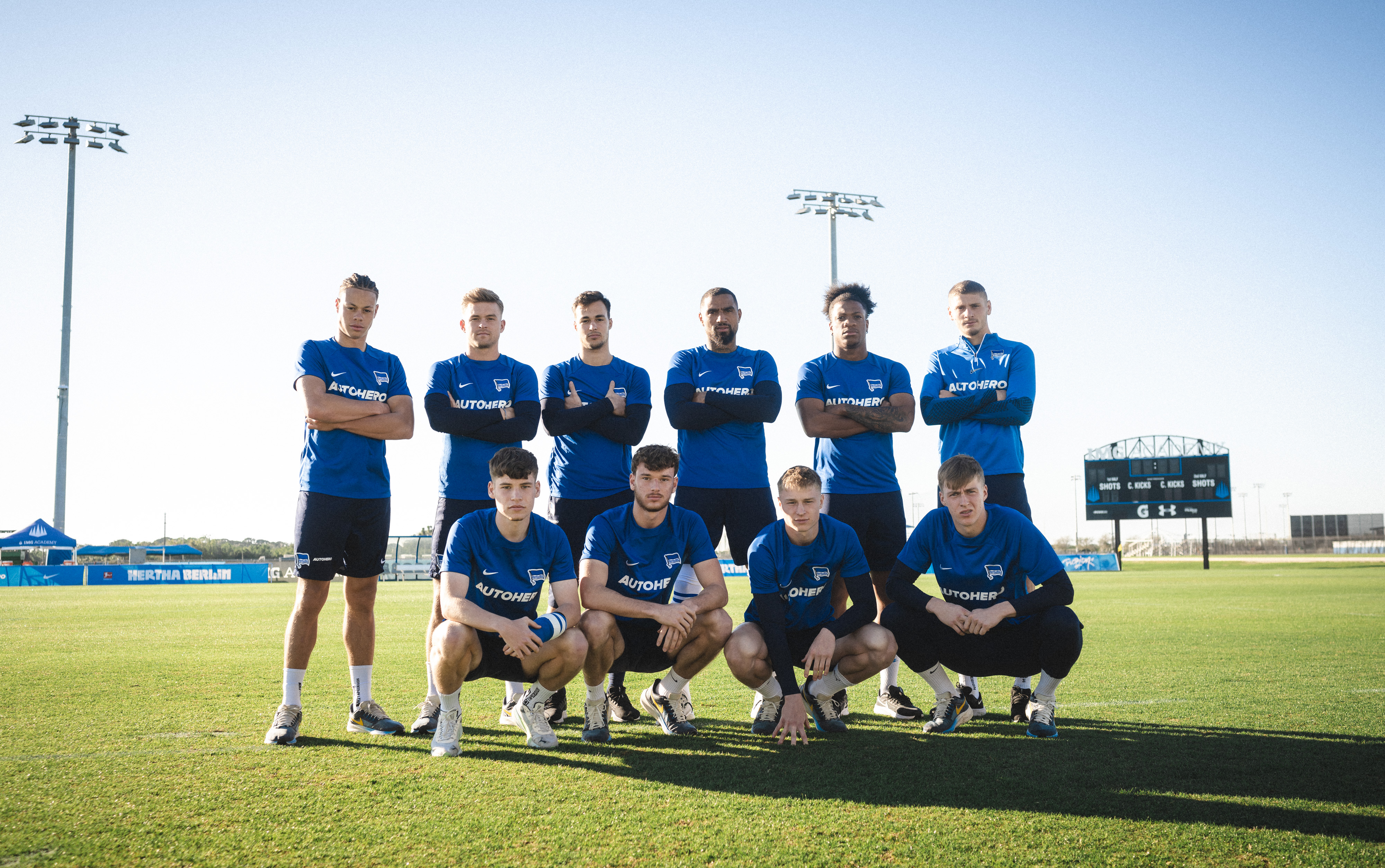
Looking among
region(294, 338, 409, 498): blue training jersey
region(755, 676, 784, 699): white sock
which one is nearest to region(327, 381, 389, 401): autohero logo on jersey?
region(294, 338, 409, 498): blue training jersey

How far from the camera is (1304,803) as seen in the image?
3088 millimetres

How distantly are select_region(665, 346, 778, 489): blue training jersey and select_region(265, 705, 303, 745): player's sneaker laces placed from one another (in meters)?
2.42

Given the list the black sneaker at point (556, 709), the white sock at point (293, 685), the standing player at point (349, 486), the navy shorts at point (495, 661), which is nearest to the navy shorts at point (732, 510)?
the black sneaker at point (556, 709)

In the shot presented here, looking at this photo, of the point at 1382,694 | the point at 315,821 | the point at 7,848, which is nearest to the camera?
the point at 7,848

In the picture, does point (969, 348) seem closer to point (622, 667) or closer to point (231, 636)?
point (622, 667)

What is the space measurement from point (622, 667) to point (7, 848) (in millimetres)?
2725

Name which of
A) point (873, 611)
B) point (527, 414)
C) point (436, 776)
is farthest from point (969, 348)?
point (436, 776)

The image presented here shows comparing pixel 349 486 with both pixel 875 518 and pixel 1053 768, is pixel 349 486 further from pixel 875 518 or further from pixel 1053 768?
pixel 1053 768

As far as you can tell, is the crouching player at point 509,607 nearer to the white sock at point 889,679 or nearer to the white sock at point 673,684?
the white sock at point 673,684

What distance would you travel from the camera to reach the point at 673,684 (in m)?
4.71

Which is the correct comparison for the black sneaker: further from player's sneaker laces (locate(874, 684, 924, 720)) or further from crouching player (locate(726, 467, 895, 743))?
player's sneaker laces (locate(874, 684, 924, 720))

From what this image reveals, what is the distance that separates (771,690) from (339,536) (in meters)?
2.46

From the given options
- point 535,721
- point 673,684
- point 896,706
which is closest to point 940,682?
point 896,706

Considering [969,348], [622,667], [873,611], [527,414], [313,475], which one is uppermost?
[969,348]
